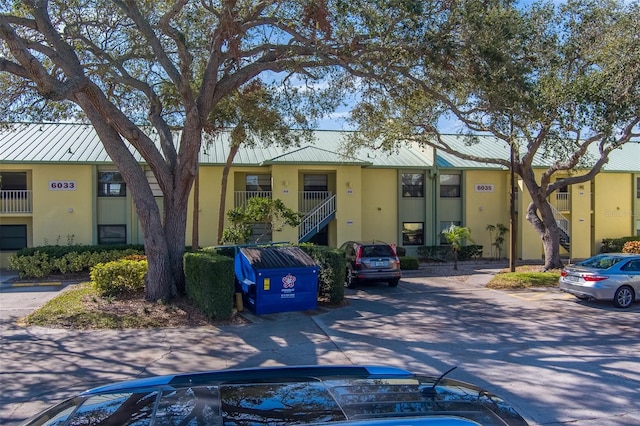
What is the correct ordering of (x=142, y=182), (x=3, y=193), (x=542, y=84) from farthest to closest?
(x=3, y=193) < (x=542, y=84) < (x=142, y=182)

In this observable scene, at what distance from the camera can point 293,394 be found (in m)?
2.48

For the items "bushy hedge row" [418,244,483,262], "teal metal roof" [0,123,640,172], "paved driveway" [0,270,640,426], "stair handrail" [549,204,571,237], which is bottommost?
"paved driveway" [0,270,640,426]

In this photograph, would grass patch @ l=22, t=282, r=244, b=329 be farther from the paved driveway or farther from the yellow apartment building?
the yellow apartment building

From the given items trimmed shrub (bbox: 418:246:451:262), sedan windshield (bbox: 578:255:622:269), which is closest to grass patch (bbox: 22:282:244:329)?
sedan windshield (bbox: 578:255:622:269)

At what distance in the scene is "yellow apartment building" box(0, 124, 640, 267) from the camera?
23.2m

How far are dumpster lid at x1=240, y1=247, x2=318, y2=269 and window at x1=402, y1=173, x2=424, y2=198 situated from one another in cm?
1486

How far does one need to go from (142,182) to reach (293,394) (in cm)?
1120

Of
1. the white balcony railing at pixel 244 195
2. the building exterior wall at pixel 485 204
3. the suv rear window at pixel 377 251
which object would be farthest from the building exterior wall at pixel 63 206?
the building exterior wall at pixel 485 204

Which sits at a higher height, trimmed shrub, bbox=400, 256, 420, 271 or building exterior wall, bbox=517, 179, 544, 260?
building exterior wall, bbox=517, 179, 544, 260

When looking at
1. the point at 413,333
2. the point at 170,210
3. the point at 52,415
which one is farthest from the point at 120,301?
the point at 52,415

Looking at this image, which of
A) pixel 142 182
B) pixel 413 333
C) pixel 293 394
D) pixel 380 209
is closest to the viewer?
pixel 293 394

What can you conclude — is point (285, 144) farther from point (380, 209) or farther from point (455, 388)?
point (455, 388)

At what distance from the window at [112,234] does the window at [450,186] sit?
54.5 feet

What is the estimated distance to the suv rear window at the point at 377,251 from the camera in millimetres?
17188
